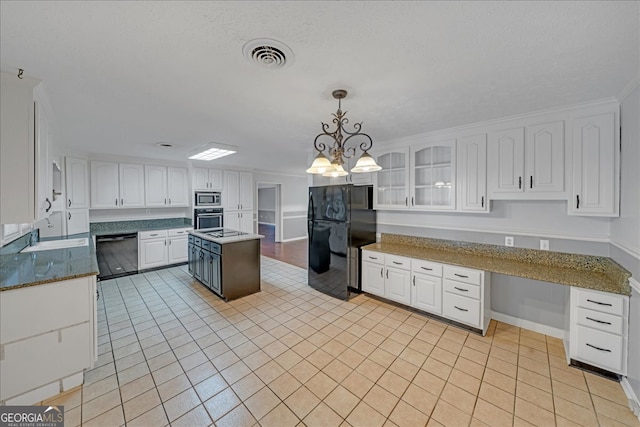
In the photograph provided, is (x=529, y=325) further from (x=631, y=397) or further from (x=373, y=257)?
(x=373, y=257)

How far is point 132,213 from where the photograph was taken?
16.9 ft

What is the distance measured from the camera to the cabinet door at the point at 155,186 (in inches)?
200

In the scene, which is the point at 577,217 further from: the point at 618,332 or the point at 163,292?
the point at 163,292

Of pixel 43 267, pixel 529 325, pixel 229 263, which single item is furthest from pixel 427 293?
pixel 43 267

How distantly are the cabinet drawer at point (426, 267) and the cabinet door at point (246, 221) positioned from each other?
462 cm

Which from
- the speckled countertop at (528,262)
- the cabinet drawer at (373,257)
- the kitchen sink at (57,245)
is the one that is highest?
the kitchen sink at (57,245)

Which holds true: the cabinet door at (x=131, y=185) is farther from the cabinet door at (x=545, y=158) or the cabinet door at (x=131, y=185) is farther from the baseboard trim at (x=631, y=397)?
the baseboard trim at (x=631, y=397)

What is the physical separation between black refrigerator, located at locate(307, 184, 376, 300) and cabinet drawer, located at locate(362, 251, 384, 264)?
0.41ft

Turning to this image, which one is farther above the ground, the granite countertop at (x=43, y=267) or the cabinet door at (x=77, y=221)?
the cabinet door at (x=77, y=221)

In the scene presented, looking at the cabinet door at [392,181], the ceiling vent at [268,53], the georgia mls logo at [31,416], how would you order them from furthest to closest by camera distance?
1. the cabinet door at [392,181]
2. the georgia mls logo at [31,416]
3. the ceiling vent at [268,53]

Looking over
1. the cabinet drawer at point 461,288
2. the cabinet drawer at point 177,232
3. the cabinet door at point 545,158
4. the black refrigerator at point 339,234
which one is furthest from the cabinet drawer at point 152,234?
the cabinet door at point 545,158

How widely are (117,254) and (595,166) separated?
681 cm

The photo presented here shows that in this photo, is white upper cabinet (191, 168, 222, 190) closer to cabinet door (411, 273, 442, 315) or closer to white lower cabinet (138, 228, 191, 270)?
white lower cabinet (138, 228, 191, 270)

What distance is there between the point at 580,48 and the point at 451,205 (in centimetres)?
187
